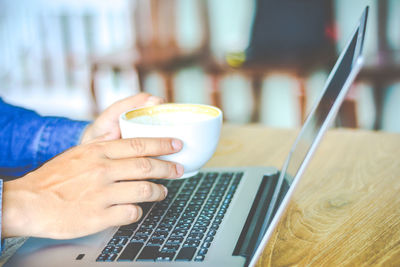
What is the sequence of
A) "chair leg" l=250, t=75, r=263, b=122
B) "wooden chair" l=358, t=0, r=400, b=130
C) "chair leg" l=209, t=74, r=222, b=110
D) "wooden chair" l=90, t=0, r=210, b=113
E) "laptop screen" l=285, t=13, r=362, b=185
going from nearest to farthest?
"laptop screen" l=285, t=13, r=362, b=185 → "wooden chair" l=358, t=0, r=400, b=130 → "wooden chair" l=90, t=0, r=210, b=113 → "chair leg" l=209, t=74, r=222, b=110 → "chair leg" l=250, t=75, r=263, b=122

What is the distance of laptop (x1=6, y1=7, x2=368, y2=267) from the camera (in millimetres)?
491

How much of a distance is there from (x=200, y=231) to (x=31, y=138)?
55 cm

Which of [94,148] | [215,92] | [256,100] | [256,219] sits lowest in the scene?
[256,100]

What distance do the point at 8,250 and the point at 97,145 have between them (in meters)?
0.19

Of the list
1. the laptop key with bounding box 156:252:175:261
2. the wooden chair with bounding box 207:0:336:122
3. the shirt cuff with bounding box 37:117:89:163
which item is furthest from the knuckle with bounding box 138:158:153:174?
the wooden chair with bounding box 207:0:336:122

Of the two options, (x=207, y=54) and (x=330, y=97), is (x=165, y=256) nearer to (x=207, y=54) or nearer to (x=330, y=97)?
(x=330, y=97)

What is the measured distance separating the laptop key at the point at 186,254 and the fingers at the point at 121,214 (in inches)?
3.5

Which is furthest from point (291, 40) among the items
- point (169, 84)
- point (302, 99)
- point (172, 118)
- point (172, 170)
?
point (172, 170)

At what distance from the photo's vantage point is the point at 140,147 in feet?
1.89

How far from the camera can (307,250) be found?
0.57 metres

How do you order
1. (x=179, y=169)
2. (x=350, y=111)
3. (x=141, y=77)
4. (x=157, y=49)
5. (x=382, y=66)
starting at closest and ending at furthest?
(x=179, y=169) < (x=382, y=66) < (x=350, y=111) < (x=141, y=77) < (x=157, y=49)

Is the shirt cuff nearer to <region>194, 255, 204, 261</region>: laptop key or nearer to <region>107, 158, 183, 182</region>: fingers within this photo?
<region>107, 158, 183, 182</region>: fingers

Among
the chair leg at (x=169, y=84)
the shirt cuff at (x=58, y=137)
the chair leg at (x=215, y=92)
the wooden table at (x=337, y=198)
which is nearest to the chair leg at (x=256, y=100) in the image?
the chair leg at (x=215, y=92)

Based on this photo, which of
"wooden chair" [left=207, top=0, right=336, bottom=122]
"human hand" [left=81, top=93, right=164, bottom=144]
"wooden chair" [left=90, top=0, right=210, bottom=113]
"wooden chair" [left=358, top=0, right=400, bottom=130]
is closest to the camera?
"human hand" [left=81, top=93, right=164, bottom=144]
